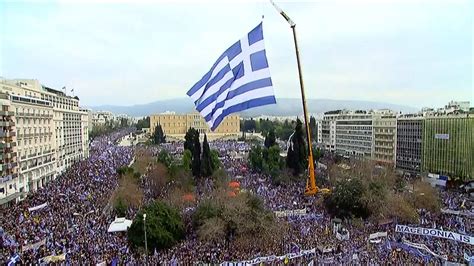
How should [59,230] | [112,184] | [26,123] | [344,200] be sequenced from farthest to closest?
[26,123]
[112,184]
[344,200]
[59,230]

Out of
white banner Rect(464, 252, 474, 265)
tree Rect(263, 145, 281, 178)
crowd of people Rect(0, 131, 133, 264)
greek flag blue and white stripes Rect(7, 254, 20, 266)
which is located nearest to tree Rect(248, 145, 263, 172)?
tree Rect(263, 145, 281, 178)

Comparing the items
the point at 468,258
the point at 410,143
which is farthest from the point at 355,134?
the point at 468,258

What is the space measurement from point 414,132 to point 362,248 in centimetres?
4102

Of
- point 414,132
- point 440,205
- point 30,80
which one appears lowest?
point 440,205

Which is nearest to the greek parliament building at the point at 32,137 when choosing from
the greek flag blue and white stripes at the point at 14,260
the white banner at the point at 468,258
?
the greek flag blue and white stripes at the point at 14,260

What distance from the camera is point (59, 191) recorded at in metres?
31.8

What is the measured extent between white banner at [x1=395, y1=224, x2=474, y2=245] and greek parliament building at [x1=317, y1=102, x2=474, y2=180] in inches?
1145

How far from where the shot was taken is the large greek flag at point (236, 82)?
45.4ft

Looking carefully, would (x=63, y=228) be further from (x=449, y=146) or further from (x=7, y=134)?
(x=449, y=146)

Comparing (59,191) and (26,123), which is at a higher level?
(26,123)

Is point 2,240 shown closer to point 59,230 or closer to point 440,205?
point 59,230

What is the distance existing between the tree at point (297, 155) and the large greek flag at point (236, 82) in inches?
1148

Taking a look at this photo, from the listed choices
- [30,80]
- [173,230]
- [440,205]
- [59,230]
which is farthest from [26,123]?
[440,205]

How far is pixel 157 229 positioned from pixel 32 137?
23479 millimetres
